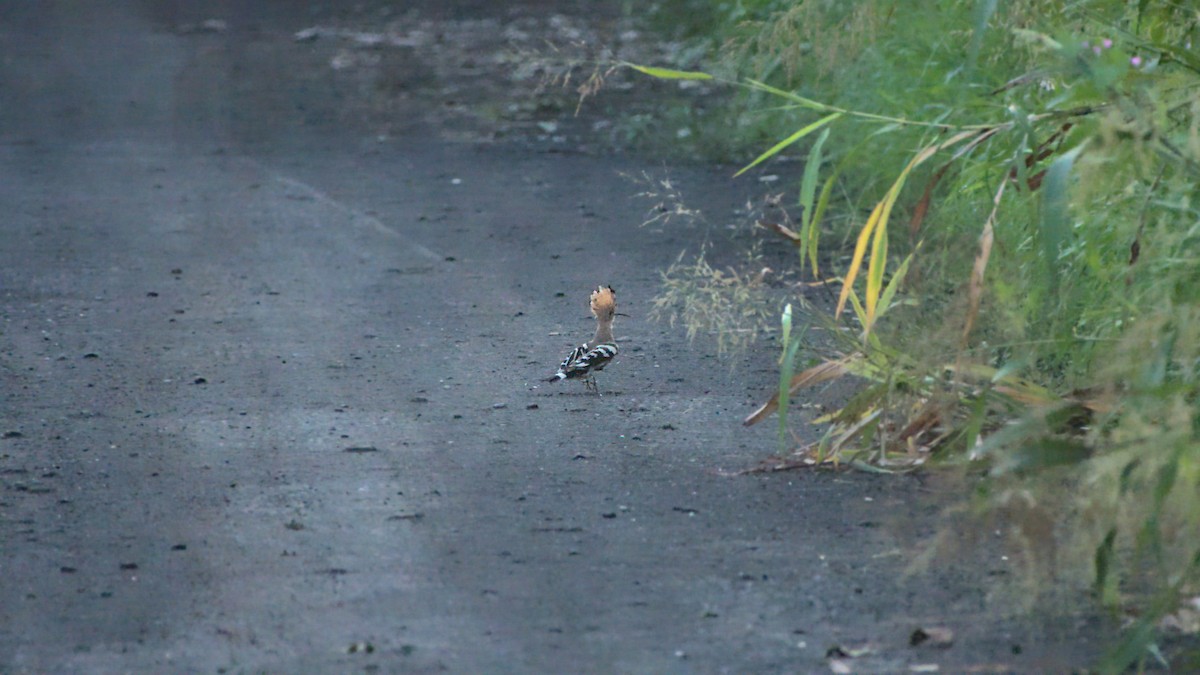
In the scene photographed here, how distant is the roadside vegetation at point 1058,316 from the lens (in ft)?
12.0

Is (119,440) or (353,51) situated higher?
(119,440)

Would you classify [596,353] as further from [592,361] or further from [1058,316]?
[1058,316]

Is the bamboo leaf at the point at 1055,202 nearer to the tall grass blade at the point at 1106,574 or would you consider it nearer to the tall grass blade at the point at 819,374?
the tall grass blade at the point at 1106,574

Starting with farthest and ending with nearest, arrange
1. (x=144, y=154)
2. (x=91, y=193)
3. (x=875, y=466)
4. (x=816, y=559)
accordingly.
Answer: (x=144, y=154), (x=91, y=193), (x=875, y=466), (x=816, y=559)

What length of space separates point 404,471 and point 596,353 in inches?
40.9

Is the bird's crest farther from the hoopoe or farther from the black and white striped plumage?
the black and white striped plumage

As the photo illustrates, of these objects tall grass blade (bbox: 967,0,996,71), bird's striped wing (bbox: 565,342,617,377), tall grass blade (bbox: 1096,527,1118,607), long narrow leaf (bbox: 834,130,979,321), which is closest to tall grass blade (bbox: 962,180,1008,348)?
long narrow leaf (bbox: 834,130,979,321)

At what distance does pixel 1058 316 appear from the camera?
4980mm

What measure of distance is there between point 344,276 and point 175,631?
4212 millimetres

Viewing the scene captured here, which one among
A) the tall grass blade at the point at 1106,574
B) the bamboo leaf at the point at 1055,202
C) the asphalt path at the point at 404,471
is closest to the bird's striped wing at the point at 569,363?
the asphalt path at the point at 404,471

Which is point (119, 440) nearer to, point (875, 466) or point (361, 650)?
point (361, 650)

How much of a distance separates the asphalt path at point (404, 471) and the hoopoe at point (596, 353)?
0.12 m

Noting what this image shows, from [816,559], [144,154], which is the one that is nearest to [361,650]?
[816,559]

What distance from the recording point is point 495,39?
17500 mm
